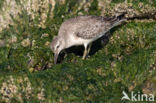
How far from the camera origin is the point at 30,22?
10.4 meters

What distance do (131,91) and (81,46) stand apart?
9.67 feet

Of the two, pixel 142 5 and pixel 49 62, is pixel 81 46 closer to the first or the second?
pixel 49 62

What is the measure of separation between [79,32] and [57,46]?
77cm

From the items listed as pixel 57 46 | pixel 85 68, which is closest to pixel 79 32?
pixel 57 46

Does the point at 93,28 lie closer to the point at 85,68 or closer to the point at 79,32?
the point at 79,32

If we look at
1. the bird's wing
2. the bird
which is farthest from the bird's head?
the bird's wing

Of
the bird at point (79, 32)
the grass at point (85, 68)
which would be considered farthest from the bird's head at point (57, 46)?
the grass at point (85, 68)

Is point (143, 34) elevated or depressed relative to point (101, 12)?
depressed

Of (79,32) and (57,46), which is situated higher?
(79,32)

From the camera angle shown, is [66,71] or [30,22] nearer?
[66,71]

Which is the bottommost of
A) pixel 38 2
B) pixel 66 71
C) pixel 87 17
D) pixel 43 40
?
pixel 66 71

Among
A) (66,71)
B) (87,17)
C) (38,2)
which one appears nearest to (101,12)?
(87,17)

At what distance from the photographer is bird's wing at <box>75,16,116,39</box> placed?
8906 millimetres

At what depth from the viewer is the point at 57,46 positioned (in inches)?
343
